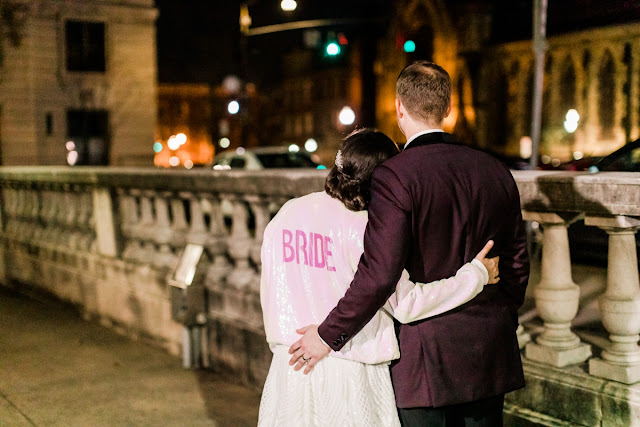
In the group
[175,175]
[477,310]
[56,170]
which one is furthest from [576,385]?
[56,170]

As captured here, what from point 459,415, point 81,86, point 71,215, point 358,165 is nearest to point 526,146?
point 81,86

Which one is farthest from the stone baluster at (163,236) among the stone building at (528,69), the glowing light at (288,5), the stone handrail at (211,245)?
the stone building at (528,69)

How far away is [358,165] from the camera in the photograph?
280 centimetres

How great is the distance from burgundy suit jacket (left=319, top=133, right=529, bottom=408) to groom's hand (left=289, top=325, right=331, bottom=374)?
54 mm

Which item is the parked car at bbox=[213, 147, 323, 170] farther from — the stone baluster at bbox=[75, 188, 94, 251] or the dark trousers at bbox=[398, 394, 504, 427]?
the dark trousers at bbox=[398, 394, 504, 427]

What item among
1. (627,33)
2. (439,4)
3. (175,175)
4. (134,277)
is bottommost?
(134,277)

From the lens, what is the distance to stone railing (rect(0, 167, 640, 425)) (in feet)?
12.1

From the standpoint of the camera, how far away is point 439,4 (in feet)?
160

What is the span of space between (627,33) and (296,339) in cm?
3656

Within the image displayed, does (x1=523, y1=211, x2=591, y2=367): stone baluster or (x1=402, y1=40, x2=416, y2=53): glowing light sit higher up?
(x1=402, y1=40, x2=416, y2=53): glowing light

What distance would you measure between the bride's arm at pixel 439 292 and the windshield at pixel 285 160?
13406 millimetres

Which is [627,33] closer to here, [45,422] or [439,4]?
[439,4]

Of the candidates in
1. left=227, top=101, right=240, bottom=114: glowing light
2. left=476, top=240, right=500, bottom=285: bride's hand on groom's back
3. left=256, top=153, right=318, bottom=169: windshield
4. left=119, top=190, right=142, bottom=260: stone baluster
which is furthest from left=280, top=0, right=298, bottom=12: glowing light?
left=476, top=240, right=500, bottom=285: bride's hand on groom's back

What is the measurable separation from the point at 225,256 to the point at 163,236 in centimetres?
103
